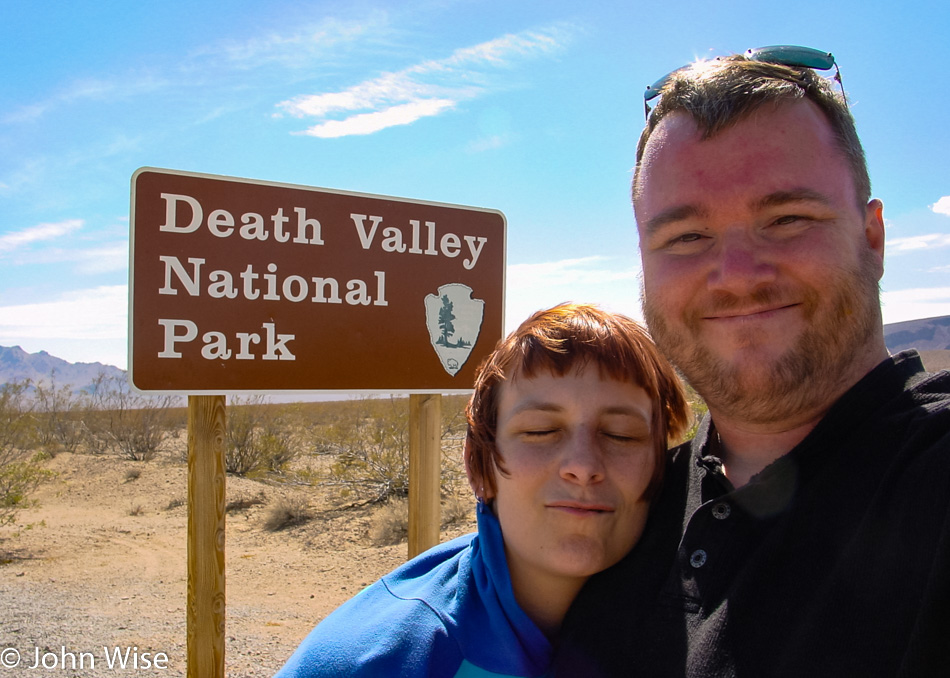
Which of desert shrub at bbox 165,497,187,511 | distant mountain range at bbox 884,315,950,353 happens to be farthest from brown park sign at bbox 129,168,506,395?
distant mountain range at bbox 884,315,950,353

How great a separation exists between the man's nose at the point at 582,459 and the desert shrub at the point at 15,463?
9.91 meters

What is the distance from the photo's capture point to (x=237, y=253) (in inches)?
117

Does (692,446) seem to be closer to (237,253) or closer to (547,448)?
(547,448)

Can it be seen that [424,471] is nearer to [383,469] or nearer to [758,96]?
[758,96]

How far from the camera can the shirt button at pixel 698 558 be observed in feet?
4.18

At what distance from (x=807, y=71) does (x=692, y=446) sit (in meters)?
0.92

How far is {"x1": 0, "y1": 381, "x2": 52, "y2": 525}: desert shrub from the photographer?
31.2ft

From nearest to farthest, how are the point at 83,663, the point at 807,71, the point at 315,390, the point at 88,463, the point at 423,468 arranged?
1. the point at 807,71
2. the point at 315,390
3. the point at 423,468
4. the point at 83,663
5. the point at 88,463

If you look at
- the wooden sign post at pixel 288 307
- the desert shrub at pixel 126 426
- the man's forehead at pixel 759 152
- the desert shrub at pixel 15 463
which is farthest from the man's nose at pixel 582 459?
the desert shrub at pixel 126 426

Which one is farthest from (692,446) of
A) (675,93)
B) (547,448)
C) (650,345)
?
(675,93)

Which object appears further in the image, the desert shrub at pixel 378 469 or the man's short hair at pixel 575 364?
the desert shrub at pixel 378 469

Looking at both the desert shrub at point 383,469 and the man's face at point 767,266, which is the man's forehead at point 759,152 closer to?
the man's face at point 767,266

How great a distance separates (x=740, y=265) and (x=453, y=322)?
2.13m

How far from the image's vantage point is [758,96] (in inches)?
58.3
